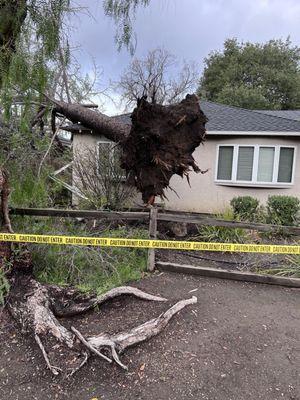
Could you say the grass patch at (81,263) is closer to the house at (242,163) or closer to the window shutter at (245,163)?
the house at (242,163)

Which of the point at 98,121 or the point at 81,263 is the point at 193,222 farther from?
the point at 98,121

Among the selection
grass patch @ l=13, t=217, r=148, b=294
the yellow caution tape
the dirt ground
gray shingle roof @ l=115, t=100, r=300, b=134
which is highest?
gray shingle roof @ l=115, t=100, r=300, b=134

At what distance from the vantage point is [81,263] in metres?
4.79

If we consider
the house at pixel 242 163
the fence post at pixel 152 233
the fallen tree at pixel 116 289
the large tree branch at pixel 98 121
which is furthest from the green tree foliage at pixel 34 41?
the house at pixel 242 163

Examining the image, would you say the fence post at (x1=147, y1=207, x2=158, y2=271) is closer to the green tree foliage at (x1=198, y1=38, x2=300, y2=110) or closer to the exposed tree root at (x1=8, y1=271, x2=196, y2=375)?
the exposed tree root at (x1=8, y1=271, x2=196, y2=375)

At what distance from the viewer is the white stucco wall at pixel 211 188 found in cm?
1038

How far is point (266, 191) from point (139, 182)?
6332 mm

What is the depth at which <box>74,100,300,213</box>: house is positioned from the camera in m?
10.3

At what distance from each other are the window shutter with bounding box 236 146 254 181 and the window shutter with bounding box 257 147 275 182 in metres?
0.29

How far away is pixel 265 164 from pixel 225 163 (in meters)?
1.31

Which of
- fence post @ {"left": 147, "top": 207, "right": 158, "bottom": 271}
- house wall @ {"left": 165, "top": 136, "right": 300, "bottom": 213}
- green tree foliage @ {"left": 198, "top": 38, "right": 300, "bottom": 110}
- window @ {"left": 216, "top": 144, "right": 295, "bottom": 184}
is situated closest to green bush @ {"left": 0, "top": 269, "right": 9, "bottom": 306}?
fence post @ {"left": 147, "top": 207, "right": 158, "bottom": 271}

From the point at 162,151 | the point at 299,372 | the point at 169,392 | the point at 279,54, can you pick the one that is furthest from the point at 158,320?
the point at 279,54

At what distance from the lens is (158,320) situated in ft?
10.8

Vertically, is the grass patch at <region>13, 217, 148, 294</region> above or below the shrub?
below
